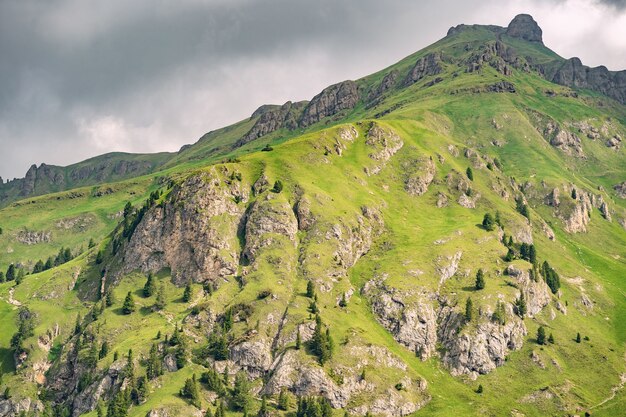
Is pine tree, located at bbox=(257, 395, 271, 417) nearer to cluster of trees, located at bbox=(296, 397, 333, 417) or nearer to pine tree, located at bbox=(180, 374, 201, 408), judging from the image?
cluster of trees, located at bbox=(296, 397, 333, 417)

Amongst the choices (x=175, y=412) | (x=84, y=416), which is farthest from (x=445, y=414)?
(x=84, y=416)

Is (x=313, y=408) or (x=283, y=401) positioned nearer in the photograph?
(x=313, y=408)

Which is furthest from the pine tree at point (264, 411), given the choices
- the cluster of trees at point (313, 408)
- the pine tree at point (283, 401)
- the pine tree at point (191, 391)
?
the pine tree at point (191, 391)

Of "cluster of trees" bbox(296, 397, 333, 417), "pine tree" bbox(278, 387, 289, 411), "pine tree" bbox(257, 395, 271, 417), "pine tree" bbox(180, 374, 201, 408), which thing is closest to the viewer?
"cluster of trees" bbox(296, 397, 333, 417)

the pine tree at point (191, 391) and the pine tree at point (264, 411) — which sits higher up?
the pine tree at point (191, 391)

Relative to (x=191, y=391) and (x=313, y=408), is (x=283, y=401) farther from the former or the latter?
(x=191, y=391)

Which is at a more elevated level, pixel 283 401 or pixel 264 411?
pixel 283 401

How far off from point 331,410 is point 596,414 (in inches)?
3724

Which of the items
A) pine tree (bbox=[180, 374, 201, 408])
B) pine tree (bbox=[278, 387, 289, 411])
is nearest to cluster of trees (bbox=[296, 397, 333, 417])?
pine tree (bbox=[278, 387, 289, 411])

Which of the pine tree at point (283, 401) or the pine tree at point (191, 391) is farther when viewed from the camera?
the pine tree at point (283, 401)

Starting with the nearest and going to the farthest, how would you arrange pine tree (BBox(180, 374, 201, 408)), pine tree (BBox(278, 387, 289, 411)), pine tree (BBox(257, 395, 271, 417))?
1. pine tree (BBox(257, 395, 271, 417))
2. pine tree (BBox(180, 374, 201, 408))
3. pine tree (BBox(278, 387, 289, 411))

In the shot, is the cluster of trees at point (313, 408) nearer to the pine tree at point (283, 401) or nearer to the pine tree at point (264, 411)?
the pine tree at point (283, 401)

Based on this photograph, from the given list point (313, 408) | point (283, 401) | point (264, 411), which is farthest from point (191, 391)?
A: point (313, 408)

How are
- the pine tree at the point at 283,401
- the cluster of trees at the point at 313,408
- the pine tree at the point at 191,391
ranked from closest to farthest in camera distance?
1. the cluster of trees at the point at 313,408
2. the pine tree at the point at 191,391
3. the pine tree at the point at 283,401
